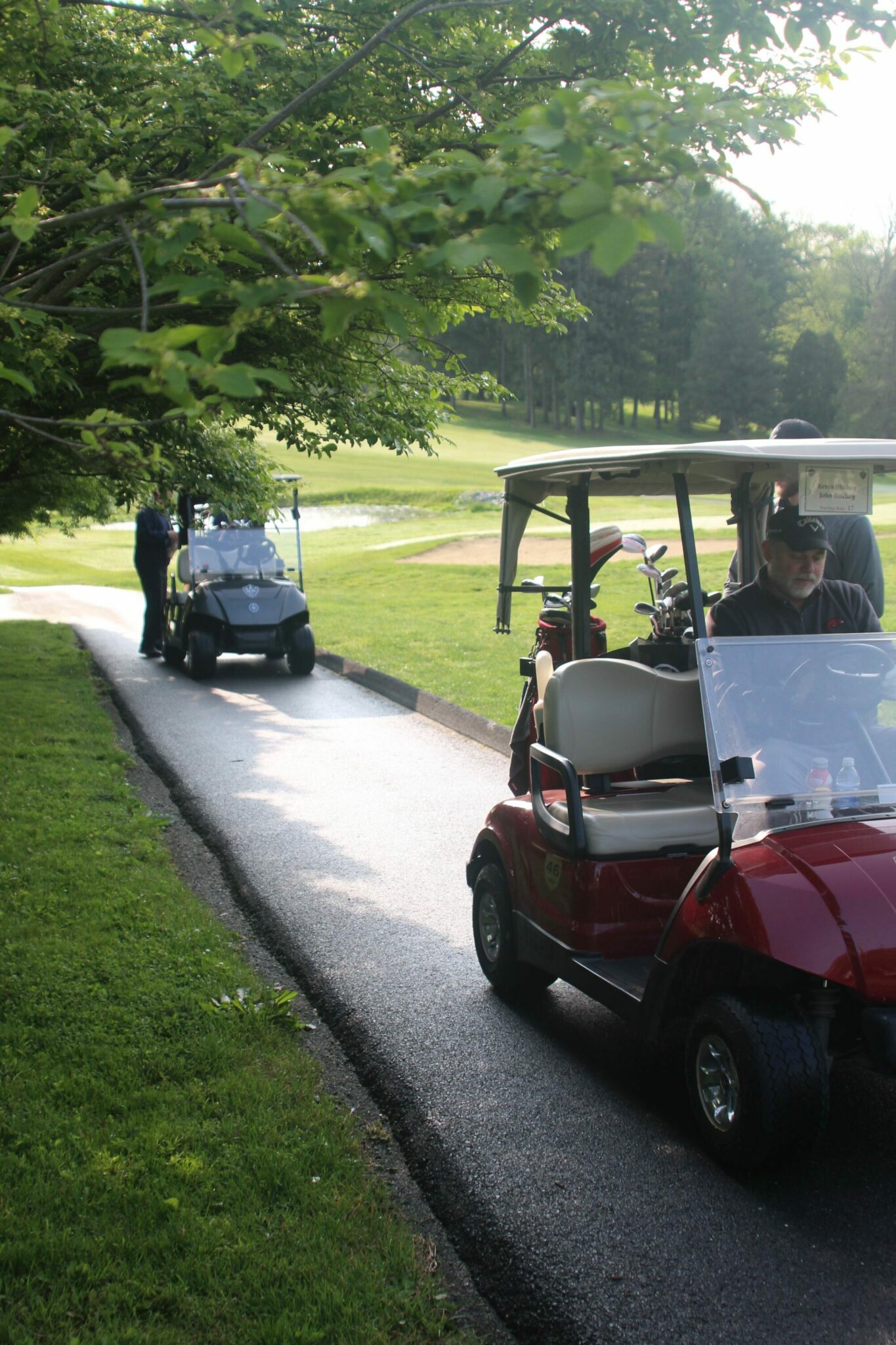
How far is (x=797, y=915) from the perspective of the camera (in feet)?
10.2

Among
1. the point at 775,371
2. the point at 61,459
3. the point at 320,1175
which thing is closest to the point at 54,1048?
the point at 320,1175

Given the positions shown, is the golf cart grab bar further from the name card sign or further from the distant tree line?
the distant tree line

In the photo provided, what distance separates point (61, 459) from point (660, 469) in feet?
21.8

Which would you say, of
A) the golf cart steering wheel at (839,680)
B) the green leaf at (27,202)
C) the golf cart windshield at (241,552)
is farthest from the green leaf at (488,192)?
the golf cart windshield at (241,552)

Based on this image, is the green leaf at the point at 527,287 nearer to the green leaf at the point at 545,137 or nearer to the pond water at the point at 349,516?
the green leaf at the point at 545,137

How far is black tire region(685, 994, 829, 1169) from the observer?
3166 mm

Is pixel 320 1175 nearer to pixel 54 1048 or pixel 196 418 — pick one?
pixel 54 1048

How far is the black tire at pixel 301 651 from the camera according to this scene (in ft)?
45.9

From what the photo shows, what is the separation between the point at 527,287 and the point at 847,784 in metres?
1.94

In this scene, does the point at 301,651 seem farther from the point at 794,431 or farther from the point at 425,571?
the point at 425,571

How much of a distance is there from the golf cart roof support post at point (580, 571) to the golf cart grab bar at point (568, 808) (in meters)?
0.82

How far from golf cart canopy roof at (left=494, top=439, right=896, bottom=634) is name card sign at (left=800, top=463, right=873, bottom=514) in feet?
0.11

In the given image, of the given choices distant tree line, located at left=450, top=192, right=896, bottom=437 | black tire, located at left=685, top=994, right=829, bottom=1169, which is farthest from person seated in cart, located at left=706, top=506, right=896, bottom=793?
distant tree line, located at left=450, top=192, right=896, bottom=437

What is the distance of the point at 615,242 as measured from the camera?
2.22 meters
